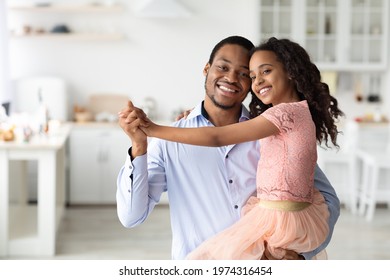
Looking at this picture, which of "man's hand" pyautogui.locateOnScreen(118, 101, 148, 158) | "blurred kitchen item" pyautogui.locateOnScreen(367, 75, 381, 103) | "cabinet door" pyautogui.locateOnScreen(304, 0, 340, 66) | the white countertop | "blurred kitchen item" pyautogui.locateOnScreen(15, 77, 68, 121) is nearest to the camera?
"man's hand" pyautogui.locateOnScreen(118, 101, 148, 158)

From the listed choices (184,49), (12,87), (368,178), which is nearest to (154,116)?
(184,49)

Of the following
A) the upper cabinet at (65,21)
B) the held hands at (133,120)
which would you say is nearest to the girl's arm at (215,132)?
the held hands at (133,120)

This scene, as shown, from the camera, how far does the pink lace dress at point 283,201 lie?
0.83 meters

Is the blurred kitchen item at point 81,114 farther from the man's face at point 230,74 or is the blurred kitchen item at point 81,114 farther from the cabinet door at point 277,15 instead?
the man's face at point 230,74

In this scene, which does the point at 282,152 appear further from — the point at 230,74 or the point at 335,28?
the point at 335,28

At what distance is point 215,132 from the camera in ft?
Result: 2.60

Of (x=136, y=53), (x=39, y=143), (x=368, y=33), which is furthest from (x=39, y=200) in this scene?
(x=368, y=33)

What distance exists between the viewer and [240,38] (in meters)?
0.85

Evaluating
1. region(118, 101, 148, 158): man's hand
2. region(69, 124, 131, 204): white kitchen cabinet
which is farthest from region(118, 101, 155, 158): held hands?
region(69, 124, 131, 204): white kitchen cabinet

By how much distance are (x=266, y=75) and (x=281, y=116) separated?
0.05m

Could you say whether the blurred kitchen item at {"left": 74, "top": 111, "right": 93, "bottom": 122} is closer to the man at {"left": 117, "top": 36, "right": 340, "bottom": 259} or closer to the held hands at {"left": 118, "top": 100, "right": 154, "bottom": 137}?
the man at {"left": 117, "top": 36, "right": 340, "bottom": 259}

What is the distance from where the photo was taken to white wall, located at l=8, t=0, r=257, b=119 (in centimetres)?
346

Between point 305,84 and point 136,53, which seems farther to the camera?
point 136,53
